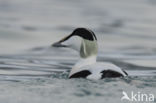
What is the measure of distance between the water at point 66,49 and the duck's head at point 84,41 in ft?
1.62

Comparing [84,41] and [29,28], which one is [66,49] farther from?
[84,41]

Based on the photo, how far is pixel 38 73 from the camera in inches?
540

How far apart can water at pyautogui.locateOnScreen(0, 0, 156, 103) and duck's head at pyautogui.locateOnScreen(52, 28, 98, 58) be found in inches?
19.5

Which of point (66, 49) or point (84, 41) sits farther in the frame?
point (66, 49)

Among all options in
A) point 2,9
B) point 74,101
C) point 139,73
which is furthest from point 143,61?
point 2,9

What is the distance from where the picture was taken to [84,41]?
1224 cm

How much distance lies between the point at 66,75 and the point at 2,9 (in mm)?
11778

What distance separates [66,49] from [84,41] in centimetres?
508

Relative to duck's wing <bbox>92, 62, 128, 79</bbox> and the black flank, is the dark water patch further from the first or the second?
the black flank

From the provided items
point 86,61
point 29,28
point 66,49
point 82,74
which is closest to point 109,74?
point 82,74

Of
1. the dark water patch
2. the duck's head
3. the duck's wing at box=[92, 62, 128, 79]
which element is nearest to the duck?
the duck's head

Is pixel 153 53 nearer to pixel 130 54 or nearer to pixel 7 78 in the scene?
pixel 130 54

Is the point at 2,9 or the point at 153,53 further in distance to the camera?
the point at 2,9

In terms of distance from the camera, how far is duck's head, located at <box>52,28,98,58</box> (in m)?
12.2
